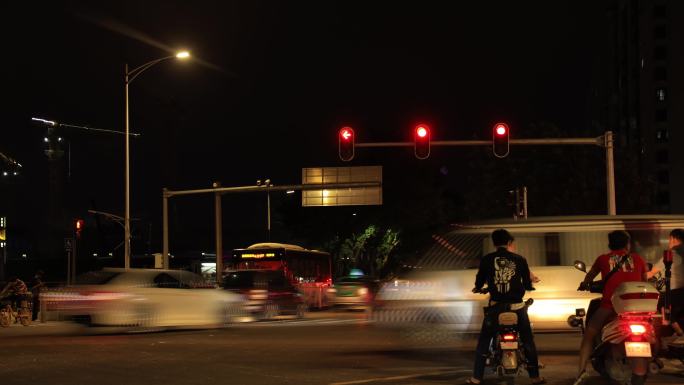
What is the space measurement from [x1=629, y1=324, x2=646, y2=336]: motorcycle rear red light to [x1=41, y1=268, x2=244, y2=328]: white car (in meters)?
13.3

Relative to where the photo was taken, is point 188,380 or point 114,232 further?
point 114,232

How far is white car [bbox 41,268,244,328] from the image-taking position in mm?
19469

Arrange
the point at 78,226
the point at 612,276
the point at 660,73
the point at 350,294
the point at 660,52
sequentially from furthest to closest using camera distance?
the point at 660,73 < the point at 660,52 < the point at 350,294 < the point at 78,226 < the point at 612,276

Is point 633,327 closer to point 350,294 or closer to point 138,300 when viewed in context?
point 138,300

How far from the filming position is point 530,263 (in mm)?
14727

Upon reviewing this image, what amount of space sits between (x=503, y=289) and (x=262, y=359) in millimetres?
4773

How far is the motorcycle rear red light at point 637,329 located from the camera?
846 centimetres

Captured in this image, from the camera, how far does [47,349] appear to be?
49.6 feet

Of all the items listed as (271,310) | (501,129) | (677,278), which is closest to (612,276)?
(677,278)

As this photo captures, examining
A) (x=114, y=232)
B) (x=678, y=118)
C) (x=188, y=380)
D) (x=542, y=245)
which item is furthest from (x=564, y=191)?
(x=114, y=232)

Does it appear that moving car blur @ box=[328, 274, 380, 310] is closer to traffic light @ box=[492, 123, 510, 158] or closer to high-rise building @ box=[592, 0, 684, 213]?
traffic light @ box=[492, 123, 510, 158]

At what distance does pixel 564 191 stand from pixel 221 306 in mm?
31223

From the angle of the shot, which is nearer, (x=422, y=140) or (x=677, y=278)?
(x=677, y=278)

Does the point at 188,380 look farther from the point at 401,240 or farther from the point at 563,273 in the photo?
the point at 401,240
